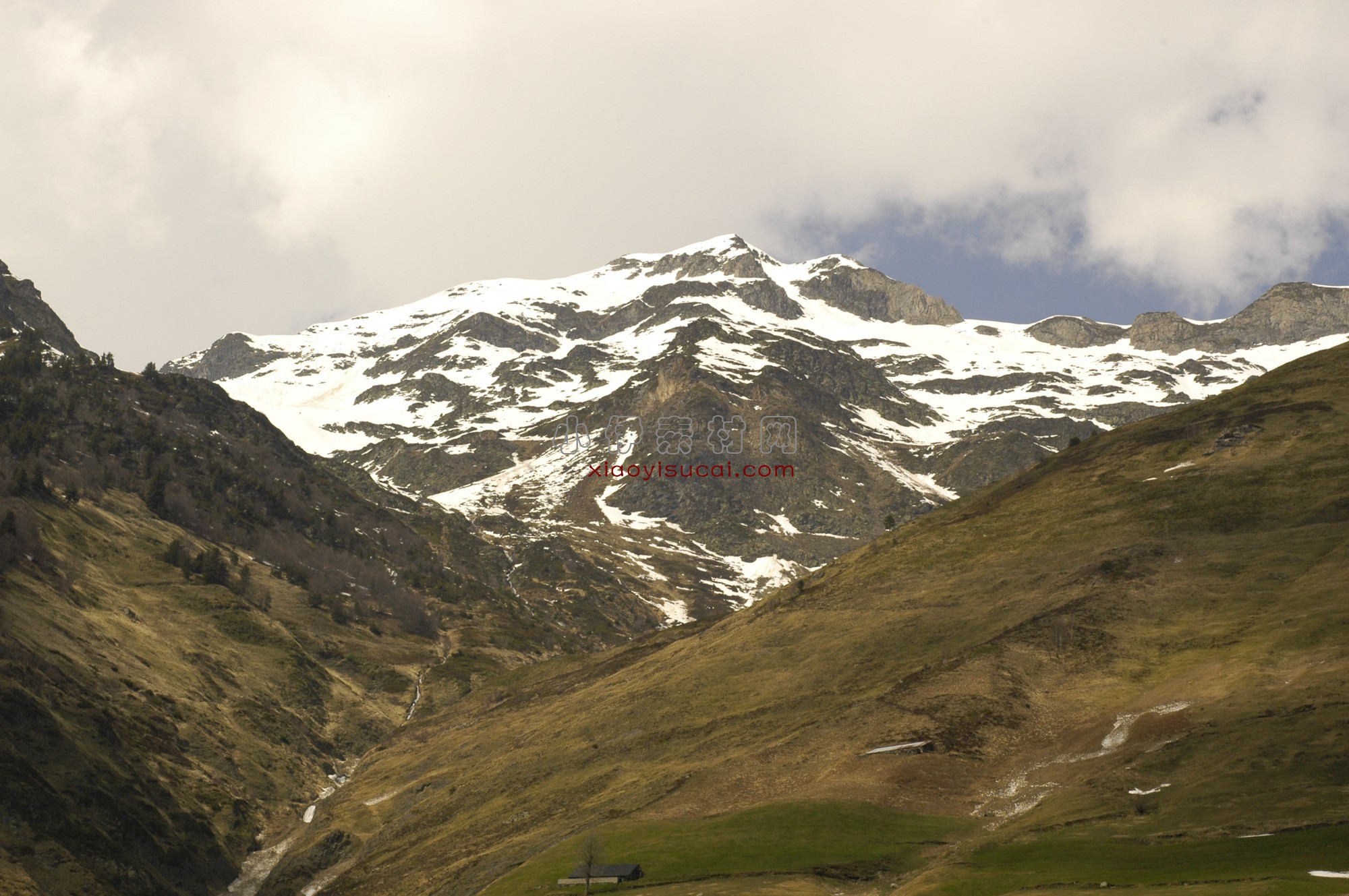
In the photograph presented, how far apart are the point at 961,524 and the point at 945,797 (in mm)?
82755

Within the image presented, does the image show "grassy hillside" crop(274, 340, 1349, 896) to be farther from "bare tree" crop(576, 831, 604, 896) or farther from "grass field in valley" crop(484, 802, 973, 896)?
"bare tree" crop(576, 831, 604, 896)

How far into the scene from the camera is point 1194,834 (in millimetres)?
56969

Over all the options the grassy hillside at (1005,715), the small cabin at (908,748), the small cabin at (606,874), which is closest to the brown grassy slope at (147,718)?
the grassy hillside at (1005,715)

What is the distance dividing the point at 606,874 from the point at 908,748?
28457 mm

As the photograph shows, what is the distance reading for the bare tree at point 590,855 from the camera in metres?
67.2

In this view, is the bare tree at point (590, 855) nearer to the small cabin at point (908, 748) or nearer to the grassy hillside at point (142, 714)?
the small cabin at point (908, 748)

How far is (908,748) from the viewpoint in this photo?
276 ft

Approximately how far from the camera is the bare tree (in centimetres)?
6725

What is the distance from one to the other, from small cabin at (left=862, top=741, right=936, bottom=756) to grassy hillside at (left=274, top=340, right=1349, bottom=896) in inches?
34.5

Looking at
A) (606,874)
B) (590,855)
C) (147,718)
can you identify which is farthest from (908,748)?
(147,718)

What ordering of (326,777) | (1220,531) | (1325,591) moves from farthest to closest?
1. (326,777)
2. (1220,531)
3. (1325,591)

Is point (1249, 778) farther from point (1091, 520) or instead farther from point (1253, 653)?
point (1091, 520)

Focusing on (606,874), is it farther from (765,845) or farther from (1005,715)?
(1005,715)

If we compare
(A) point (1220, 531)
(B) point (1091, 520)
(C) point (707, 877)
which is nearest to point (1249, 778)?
(C) point (707, 877)
